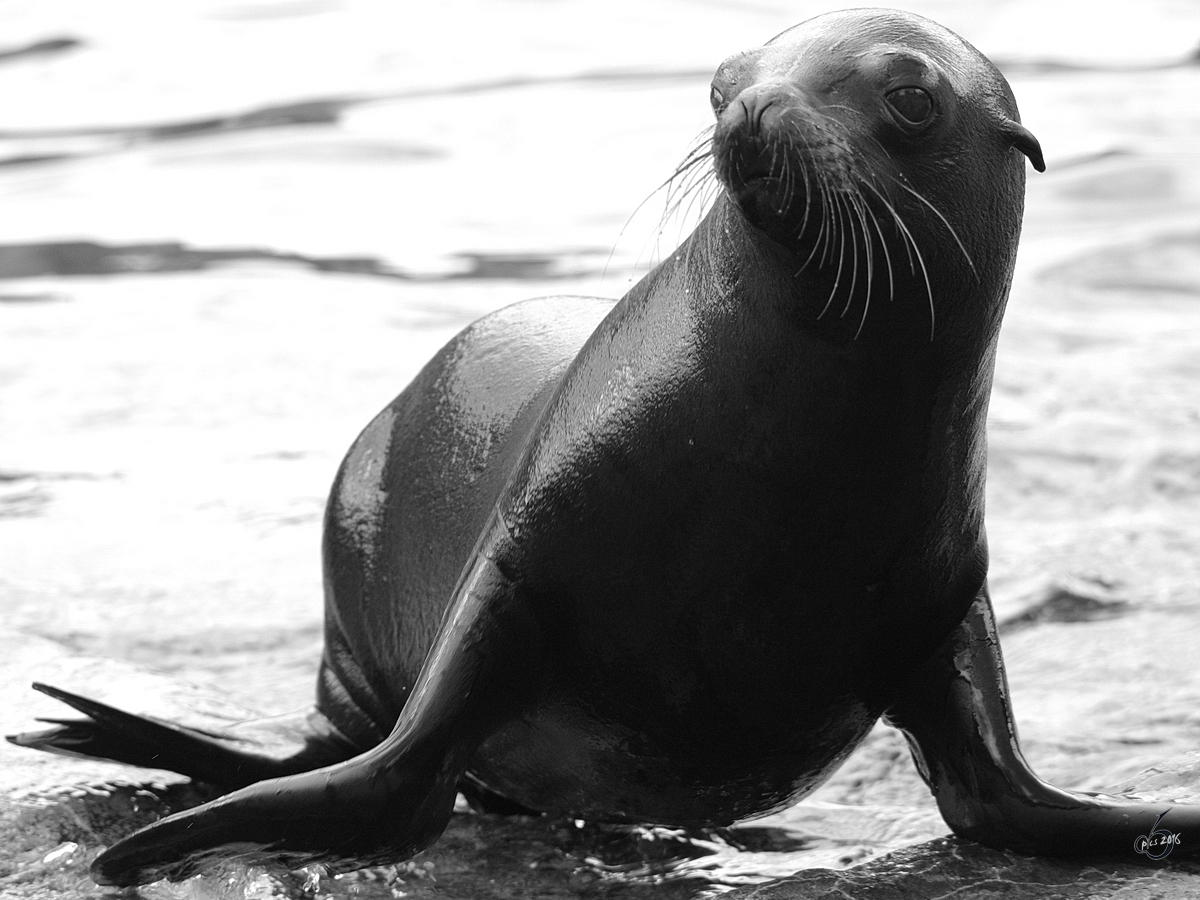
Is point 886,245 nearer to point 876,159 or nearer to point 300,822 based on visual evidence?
point 876,159

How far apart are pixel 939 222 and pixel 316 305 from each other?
270 inches

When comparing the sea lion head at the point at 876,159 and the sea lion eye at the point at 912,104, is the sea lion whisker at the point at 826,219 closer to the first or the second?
the sea lion head at the point at 876,159

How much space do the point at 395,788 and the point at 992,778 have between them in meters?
1.14

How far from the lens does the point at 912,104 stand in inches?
120

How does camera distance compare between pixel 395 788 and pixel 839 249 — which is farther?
pixel 395 788

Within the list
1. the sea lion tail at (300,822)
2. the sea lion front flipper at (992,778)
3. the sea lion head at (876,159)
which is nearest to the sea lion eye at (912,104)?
the sea lion head at (876,159)

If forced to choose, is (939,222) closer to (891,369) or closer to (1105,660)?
(891,369)

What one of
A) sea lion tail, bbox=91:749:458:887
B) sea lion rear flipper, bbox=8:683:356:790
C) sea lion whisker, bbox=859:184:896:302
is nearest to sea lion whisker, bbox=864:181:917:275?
sea lion whisker, bbox=859:184:896:302

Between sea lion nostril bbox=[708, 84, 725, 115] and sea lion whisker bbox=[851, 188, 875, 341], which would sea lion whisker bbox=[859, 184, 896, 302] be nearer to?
sea lion whisker bbox=[851, 188, 875, 341]

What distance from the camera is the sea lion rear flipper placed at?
146 inches

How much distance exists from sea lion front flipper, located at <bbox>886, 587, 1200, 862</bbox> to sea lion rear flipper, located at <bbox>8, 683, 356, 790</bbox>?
4.14 feet
